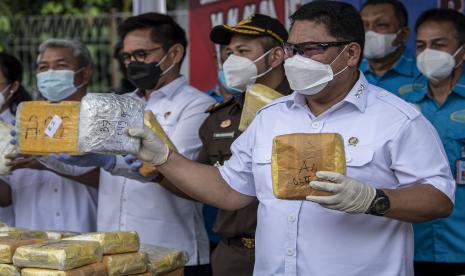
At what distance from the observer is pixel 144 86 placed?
13.1 ft

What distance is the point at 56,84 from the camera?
4.30 metres

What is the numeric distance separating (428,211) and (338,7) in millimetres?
807

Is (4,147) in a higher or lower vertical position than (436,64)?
lower

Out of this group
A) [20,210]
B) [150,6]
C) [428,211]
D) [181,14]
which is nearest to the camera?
[428,211]

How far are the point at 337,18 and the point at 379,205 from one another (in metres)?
0.75

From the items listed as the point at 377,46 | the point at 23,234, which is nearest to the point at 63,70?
the point at 23,234

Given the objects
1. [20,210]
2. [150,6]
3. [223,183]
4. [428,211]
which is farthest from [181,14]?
[428,211]

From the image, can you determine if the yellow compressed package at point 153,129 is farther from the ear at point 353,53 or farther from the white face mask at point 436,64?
the white face mask at point 436,64

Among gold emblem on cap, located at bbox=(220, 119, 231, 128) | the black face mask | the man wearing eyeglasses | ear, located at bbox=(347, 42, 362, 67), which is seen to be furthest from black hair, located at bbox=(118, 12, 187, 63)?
ear, located at bbox=(347, 42, 362, 67)

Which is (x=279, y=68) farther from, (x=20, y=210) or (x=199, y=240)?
(x=20, y=210)

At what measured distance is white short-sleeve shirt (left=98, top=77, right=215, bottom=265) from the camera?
12.7 feet

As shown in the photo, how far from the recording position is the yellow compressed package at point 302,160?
2.53 metres

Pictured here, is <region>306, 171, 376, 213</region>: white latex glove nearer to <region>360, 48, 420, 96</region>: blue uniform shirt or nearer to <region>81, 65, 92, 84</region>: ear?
<region>360, 48, 420, 96</region>: blue uniform shirt

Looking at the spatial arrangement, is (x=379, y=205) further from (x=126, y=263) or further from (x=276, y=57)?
(x=276, y=57)
